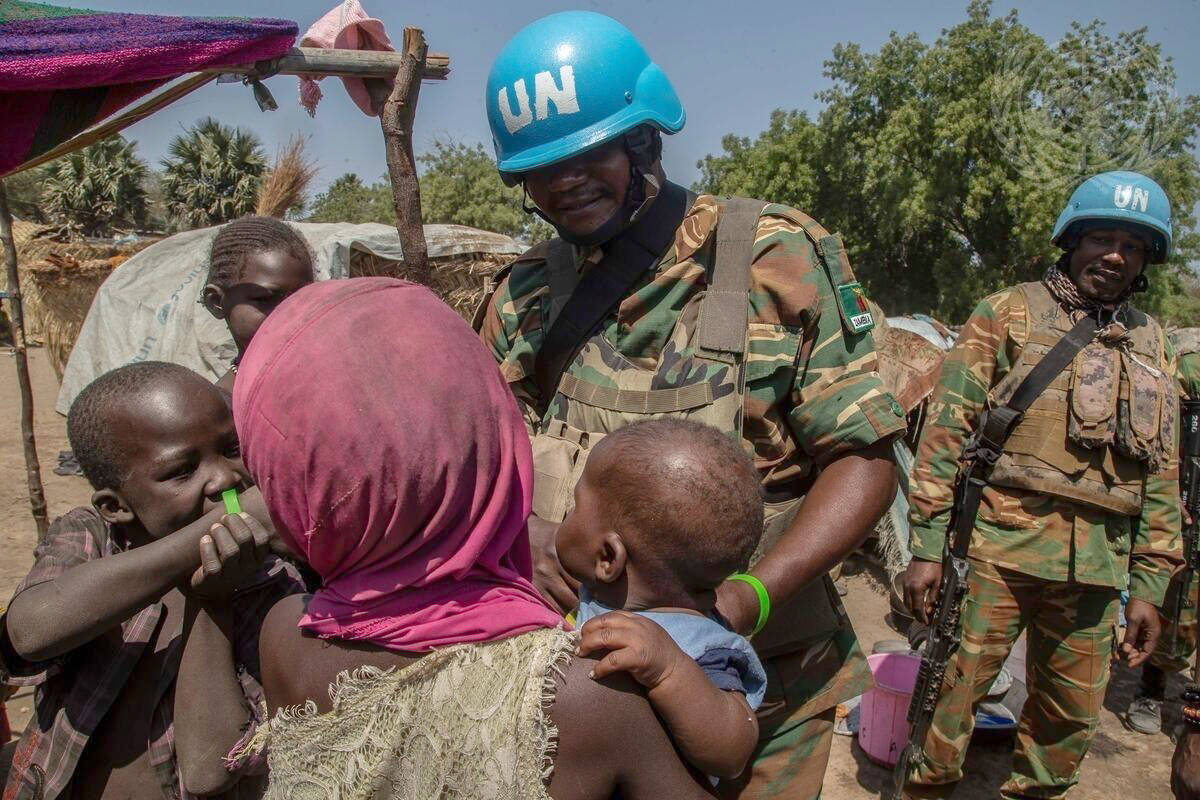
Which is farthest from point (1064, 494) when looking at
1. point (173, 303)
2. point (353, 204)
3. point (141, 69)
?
point (353, 204)

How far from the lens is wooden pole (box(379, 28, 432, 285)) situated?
3.08 metres

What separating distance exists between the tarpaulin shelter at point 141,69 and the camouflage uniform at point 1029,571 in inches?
92.2

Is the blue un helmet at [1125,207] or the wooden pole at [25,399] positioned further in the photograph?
the wooden pole at [25,399]

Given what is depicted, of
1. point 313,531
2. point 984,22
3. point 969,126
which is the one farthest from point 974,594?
point 984,22

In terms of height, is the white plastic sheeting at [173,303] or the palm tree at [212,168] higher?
the palm tree at [212,168]

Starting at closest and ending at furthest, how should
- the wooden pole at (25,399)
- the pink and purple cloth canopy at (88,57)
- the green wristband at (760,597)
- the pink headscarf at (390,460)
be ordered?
the pink headscarf at (390,460) < the green wristband at (760,597) < the pink and purple cloth canopy at (88,57) < the wooden pole at (25,399)

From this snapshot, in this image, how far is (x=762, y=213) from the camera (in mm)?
1951

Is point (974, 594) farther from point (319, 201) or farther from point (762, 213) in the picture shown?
point (319, 201)

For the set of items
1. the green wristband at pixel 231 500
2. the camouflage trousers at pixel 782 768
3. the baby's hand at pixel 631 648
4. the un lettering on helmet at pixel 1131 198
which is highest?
the un lettering on helmet at pixel 1131 198

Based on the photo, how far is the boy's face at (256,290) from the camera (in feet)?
8.58

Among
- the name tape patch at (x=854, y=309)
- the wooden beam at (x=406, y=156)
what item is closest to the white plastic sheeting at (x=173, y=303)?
the wooden beam at (x=406, y=156)

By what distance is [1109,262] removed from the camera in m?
3.36

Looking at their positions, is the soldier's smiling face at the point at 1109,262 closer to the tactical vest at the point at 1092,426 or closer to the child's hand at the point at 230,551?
the tactical vest at the point at 1092,426

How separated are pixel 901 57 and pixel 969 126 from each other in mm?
3964
